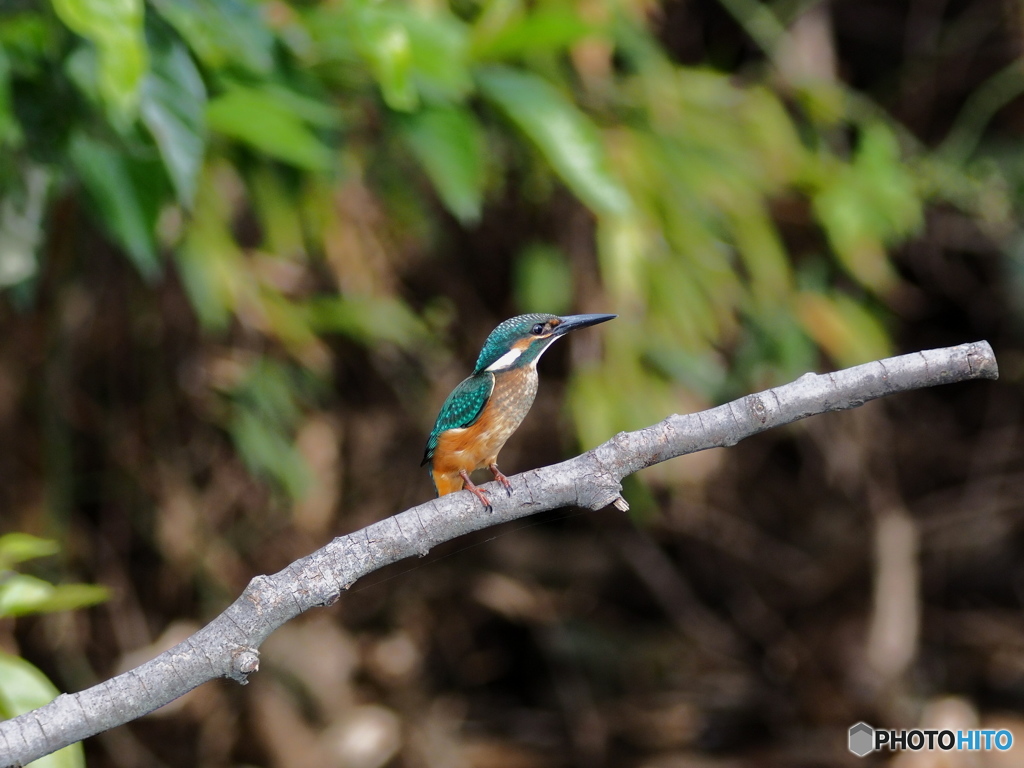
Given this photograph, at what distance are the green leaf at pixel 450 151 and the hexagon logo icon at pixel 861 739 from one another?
329 cm

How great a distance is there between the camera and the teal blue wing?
1613 millimetres

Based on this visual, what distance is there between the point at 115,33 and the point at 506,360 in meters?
0.80

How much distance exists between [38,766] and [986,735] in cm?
416

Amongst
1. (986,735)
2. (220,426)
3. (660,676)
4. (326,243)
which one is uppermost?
(326,243)

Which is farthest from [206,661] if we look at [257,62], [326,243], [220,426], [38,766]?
[220,426]

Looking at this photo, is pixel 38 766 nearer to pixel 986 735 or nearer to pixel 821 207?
pixel 821 207

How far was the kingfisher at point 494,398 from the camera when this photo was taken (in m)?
1.61

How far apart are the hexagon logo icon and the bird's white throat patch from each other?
11.3ft

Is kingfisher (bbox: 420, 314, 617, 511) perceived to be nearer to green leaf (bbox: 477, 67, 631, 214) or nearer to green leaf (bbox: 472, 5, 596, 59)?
green leaf (bbox: 477, 67, 631, 214)

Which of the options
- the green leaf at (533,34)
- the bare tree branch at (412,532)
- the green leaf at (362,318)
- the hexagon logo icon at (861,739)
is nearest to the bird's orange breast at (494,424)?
the bare tree branch at (412,532)

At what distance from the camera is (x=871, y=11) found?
16.5 ft

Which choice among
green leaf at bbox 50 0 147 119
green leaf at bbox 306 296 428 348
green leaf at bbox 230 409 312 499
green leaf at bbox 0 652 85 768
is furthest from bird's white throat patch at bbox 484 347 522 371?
green leaf at bbox 230 409 312 499

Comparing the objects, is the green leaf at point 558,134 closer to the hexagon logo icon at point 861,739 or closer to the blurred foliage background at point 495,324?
the blurred foliage background at point 495,324

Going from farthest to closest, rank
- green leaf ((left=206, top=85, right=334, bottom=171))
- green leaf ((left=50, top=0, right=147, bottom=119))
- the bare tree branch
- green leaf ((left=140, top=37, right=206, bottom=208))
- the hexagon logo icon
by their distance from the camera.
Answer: the hexagon logo icon
green leaf ((left=206, top=85, right=334, bottom=171))
green leaf ((left=140, top=37, right=206, bottom=208))
green leaf ((left=50, top=0, right=147, bottom=119))
the bare tree branch
